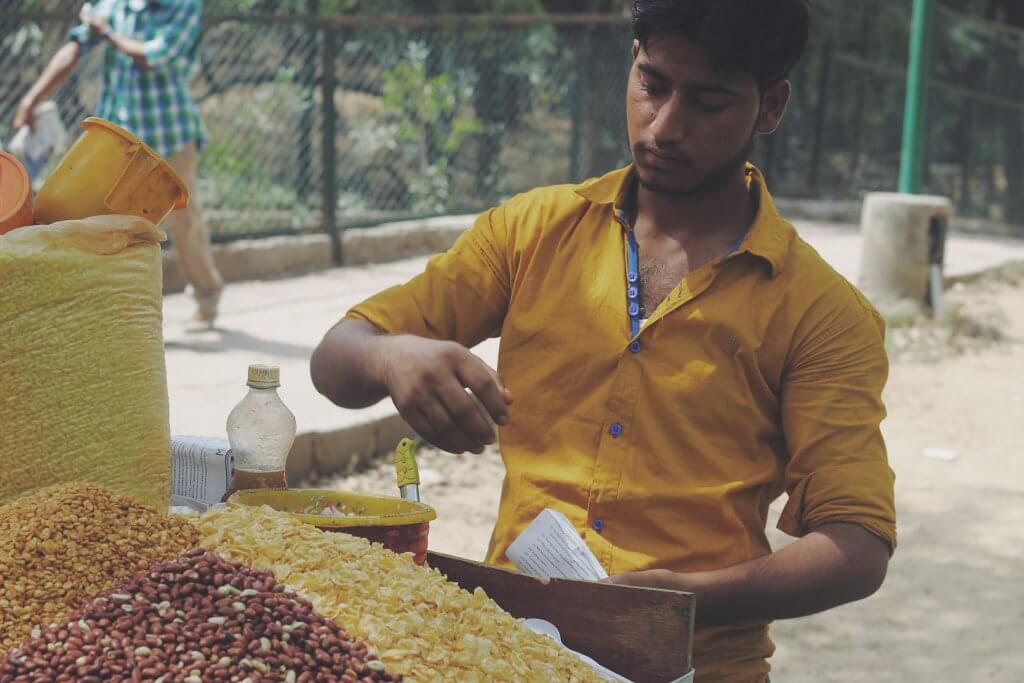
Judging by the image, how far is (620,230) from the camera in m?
2.27

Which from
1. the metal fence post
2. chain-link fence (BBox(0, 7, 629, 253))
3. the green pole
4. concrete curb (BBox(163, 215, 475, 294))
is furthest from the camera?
the metal fence post

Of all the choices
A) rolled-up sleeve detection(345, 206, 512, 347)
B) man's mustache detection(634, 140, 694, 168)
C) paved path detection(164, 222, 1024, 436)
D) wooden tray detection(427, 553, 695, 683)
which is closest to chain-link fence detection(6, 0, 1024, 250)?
paved path detection(164, 222, 1024, 436)

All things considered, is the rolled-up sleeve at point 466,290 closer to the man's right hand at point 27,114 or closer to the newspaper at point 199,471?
the newspaper at point 199,471

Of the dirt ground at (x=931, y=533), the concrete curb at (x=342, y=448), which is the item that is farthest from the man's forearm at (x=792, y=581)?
the concrete curb at (x=342, y=448)

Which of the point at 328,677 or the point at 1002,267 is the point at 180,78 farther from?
the point at 1002,267

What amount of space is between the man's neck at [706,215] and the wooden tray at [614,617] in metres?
0.76

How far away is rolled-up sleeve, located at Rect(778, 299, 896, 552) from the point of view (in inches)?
76.7

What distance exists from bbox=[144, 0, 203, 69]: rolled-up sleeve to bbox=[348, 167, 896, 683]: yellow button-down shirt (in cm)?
462

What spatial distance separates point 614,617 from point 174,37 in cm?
539

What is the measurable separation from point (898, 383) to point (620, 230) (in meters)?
5.71

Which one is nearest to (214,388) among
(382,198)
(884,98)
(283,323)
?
(283,323)

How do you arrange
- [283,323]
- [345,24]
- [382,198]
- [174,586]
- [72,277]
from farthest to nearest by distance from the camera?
1. [382,198]
2. [345,24]
3. [283,323]
4. [72,277]
5. [174,586]

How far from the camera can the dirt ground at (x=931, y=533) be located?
424cm

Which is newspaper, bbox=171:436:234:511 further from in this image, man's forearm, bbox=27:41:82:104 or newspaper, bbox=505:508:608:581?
man's forearm, bbox=27:41:82:104
